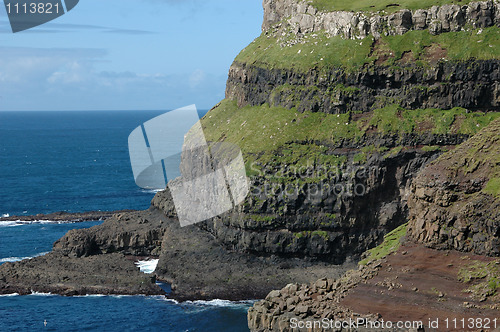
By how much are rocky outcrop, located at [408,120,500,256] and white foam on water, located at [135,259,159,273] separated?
49963 mm

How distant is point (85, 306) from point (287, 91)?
143 ft

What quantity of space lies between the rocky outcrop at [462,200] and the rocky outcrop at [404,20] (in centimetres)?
4522

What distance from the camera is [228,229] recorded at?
104m

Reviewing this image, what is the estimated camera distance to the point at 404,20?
109 metres

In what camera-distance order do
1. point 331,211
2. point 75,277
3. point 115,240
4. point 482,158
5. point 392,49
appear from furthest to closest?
point 115,240 → point 392,49 → point 331,211 → point 75,277 → point 482,158

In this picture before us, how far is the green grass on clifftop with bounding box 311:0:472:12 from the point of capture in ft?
359

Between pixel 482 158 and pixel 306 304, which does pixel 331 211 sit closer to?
pixel 482 158

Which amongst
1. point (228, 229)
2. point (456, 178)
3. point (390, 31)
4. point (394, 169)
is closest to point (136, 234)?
point (228, 229)

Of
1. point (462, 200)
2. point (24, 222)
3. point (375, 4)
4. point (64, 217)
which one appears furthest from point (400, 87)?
point (24, 222)

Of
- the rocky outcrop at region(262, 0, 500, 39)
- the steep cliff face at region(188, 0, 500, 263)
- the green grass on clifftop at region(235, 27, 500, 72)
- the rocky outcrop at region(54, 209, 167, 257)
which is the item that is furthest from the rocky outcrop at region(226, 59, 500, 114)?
the rocky outcrop at region(54, 209, 167, 257)

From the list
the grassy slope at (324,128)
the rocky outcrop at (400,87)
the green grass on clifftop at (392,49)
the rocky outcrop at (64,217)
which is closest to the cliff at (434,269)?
the grassy slope at (324,128)

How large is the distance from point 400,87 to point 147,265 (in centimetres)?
4456

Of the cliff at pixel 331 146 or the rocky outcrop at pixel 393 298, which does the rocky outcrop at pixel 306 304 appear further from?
the cliff at pixel 331 146

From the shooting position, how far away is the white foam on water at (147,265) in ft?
346
